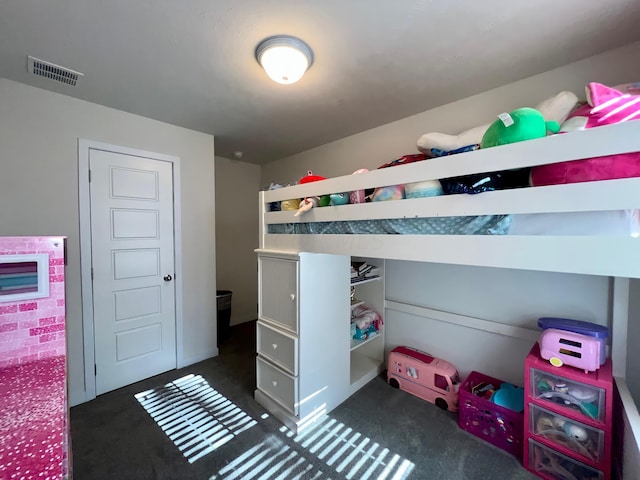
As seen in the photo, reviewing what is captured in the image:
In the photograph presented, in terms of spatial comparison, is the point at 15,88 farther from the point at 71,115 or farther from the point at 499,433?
the point at 499,433

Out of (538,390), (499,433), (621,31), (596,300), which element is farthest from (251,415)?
(621,31)

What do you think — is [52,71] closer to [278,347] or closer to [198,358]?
[278,347]

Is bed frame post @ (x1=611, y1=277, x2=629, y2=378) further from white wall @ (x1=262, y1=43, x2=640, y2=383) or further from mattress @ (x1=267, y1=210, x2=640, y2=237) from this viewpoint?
mattress @ (x1=267, y1=210, x2=640, y2=237)

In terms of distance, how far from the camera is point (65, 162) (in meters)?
2.01

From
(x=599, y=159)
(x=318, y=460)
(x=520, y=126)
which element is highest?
(x=520, y=126)

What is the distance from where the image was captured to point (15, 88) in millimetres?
1805

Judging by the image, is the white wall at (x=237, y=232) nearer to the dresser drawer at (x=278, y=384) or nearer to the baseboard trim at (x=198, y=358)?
the baseboard trim at (x=198, y=358)

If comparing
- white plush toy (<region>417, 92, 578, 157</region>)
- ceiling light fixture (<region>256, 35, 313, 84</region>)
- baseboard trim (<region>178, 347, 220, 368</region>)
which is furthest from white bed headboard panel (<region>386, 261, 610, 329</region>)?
baseboard trim (<region>178, 347, 220, 368</region>)

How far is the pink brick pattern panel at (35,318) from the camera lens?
92 centimetres

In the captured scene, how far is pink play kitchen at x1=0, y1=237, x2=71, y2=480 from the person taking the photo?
2.29ft

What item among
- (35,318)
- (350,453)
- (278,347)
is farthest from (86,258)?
(350,453)

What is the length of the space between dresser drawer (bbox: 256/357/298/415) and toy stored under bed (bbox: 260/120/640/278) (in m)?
1.07

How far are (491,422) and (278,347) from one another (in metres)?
1.44

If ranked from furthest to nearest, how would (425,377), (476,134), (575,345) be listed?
(425,377) < (476,134) < (575,345)
